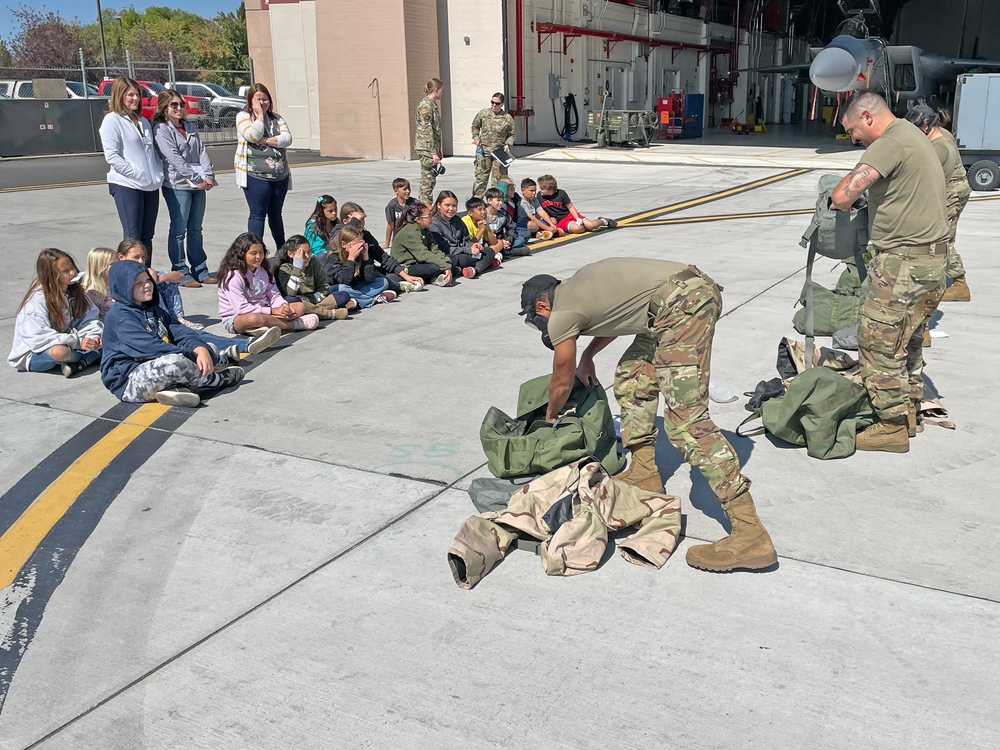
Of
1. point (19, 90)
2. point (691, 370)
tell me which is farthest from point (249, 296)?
point (19, 90)

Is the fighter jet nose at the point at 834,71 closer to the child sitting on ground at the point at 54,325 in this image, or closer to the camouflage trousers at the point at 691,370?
the camouflage trousers at the point at 691,370

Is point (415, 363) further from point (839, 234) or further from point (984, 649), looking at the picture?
point (984, 649)

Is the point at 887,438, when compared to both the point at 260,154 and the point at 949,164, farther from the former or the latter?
the point at 260,154

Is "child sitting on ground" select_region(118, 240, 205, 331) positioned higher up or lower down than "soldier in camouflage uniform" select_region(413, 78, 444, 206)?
lower down

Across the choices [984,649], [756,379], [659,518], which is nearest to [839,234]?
[756,379]

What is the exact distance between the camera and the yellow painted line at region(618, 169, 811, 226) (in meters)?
14.3

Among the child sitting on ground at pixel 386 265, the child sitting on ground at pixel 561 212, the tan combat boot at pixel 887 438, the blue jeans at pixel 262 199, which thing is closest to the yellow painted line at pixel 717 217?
the child sitting on ground at pixel 561 212

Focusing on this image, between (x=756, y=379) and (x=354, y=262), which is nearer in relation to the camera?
(x=756, y=379)

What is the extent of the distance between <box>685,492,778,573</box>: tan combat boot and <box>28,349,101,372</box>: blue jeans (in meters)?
4.96

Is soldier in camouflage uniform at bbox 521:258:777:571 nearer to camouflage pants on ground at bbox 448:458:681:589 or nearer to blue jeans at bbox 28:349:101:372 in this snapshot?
camouflage pants on ground at bbox 448:458:681:589

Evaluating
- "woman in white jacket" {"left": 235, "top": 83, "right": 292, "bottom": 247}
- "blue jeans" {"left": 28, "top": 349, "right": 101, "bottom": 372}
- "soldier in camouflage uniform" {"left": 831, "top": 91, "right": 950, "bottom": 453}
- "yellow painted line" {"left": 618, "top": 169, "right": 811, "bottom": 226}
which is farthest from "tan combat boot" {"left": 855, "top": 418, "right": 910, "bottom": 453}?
"yellow painted line" {"left": 618, "top": 169, "right": 811, "bottom": 226}

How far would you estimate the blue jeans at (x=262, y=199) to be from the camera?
9289 millimetres

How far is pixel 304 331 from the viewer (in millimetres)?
7887

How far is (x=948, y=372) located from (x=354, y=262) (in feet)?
17.5
